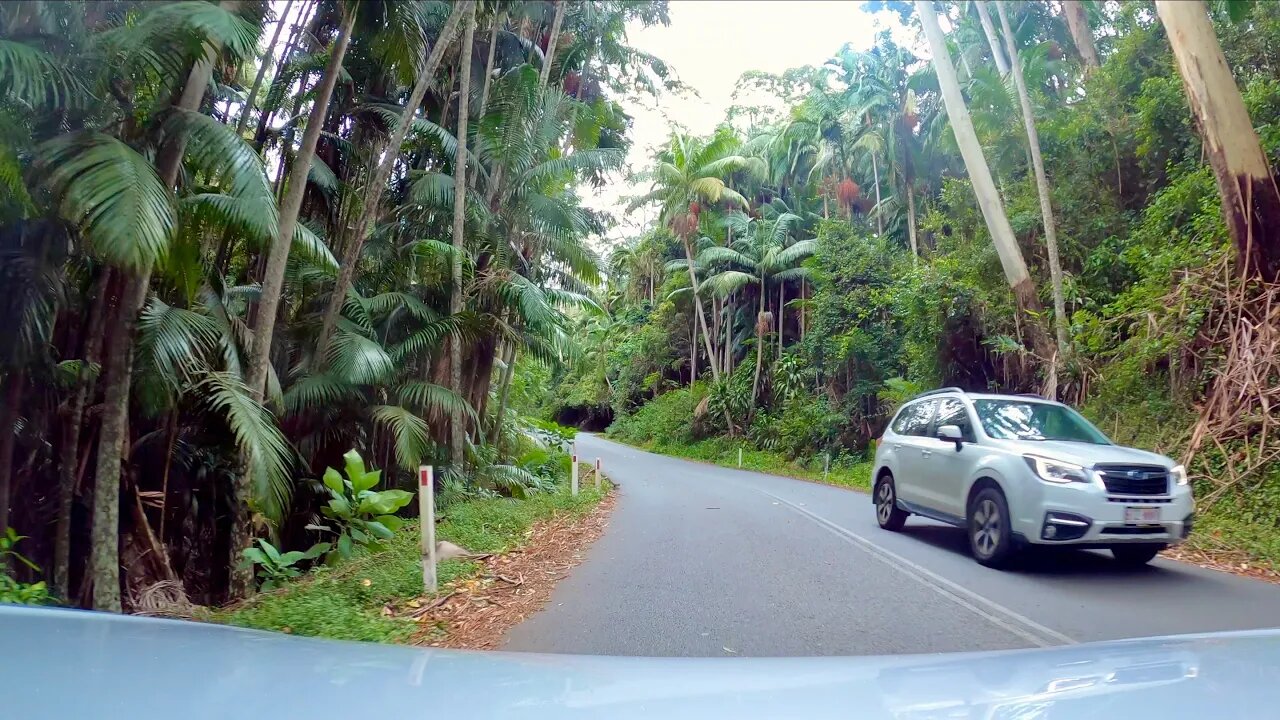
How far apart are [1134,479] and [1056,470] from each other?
67 centimetres

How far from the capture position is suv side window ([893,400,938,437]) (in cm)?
1070

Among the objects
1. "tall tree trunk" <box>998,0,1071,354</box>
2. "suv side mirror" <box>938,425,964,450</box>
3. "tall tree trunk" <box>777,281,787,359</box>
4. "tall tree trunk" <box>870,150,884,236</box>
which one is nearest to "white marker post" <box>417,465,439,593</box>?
"suv side mirror" <box>938,425,964,450</box>

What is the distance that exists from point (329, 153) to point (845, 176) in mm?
21800

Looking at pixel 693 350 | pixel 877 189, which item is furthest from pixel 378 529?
pixel 693 350

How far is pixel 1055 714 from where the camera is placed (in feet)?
9.24

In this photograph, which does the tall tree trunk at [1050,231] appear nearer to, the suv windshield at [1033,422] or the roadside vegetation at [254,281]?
the suv windshield at [1033,422]

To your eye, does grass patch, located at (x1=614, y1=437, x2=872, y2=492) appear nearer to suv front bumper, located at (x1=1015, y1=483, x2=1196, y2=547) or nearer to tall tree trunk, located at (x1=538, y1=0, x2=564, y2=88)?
tall tree trunk, located at (x1=538, y1=0, x2=564, y2=88)

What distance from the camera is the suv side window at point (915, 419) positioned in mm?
10695

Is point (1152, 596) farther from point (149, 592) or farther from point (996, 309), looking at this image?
point (996, 309)

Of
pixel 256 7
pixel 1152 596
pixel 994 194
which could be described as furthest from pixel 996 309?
pixel 256 7

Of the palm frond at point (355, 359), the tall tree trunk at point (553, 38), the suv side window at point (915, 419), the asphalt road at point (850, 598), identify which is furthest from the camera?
the tall tree trunk at point (553, 38)

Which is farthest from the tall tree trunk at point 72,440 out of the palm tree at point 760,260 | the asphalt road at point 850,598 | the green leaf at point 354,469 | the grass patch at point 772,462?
the palm tree at point 760,260

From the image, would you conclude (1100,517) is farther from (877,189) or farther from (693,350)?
(693,350)

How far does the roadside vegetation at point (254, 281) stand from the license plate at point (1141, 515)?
638cm
